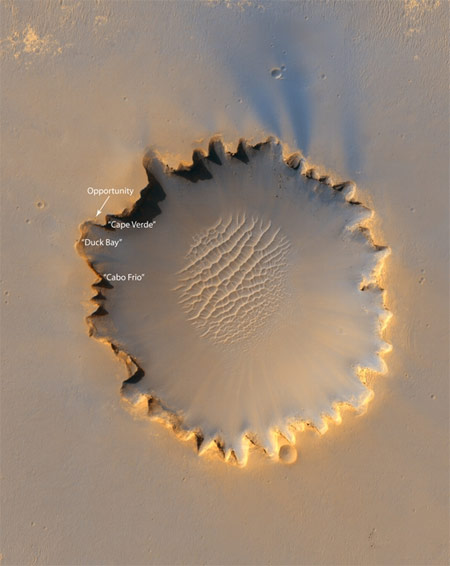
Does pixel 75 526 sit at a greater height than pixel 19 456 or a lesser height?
lesser

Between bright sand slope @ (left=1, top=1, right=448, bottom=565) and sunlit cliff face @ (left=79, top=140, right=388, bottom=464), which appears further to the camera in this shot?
bright sand slope @ (left=1, top=1, right=448, bottom=565)

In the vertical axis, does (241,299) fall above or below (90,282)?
above

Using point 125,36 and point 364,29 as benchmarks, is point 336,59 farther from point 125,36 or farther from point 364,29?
point 125,36

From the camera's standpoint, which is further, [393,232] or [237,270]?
[393,232]

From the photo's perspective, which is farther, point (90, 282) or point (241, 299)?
point (90, 282)

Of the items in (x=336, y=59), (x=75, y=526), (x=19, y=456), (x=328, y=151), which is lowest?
(x=75, y=526)

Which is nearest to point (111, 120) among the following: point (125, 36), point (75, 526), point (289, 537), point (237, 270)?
point (125, 36)

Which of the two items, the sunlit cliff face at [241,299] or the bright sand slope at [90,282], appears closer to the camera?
the sunlit cliff face at [241,299]
